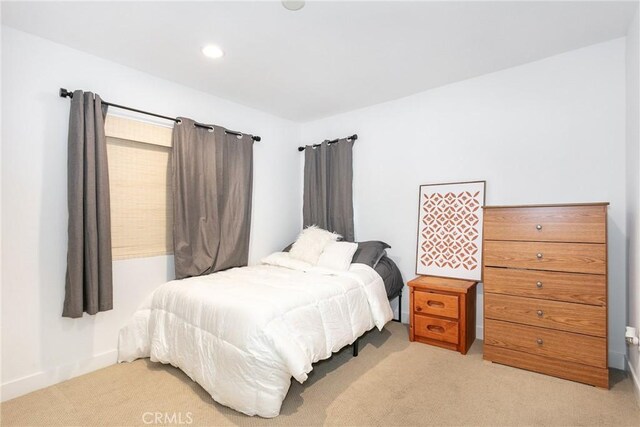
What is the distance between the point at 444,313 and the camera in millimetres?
2674

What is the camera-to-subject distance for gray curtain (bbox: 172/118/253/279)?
9.36 ft

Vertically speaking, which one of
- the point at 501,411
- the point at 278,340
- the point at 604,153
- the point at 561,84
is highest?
the point at 561,84

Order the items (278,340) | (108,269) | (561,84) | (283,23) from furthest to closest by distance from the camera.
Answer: (561,84) → (108,269) → (283,23) → (278,340)

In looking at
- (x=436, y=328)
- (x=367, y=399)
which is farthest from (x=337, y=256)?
(x=367, y=399)

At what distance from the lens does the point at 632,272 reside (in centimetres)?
215

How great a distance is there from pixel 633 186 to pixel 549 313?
995 mm

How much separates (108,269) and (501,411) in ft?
9.13

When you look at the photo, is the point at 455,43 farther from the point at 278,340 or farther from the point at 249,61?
the point at 278,340

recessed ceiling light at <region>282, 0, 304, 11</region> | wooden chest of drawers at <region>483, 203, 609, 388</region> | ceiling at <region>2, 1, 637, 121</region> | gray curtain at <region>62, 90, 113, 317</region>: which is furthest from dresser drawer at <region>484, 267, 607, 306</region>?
gray curtain at <region>62, 90, 113, 317</region>

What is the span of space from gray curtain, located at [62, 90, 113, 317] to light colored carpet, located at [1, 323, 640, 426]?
57 centimetres

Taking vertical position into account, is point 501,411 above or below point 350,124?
below

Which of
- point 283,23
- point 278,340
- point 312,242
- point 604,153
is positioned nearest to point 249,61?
point 283,23

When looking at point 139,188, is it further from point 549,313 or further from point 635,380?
point 635,380

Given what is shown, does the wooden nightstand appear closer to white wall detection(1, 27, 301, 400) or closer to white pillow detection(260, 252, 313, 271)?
white pillow detection(260, 252, 313, 271)
